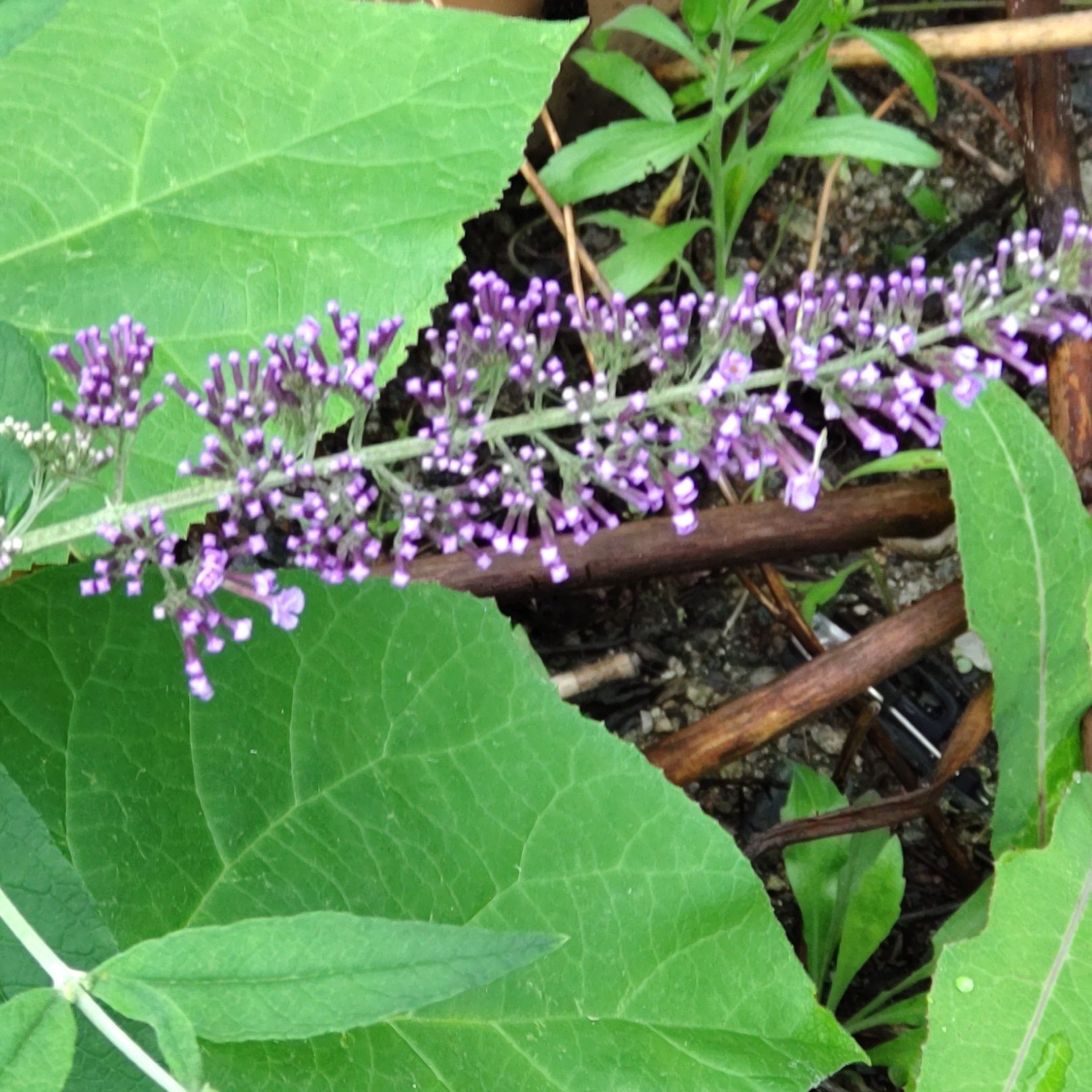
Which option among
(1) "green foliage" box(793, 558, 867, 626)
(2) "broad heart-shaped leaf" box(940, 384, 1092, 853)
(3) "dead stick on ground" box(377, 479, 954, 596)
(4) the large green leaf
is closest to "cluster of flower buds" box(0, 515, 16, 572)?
(4) the large green leaf

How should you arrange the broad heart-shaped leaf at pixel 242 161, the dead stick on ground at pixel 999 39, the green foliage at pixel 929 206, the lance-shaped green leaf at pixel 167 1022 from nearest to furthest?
the lance-shaped green leaf at pixel 167 1022, the broad heart-shaped leaf at pixel 242 161, the dead stick on ground at pixel 999 39, the green foliage at pixel 929 206

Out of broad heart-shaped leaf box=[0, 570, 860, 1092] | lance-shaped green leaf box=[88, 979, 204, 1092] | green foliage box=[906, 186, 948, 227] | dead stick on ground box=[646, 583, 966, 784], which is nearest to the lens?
lance-shaped green leaf box=[88, 979, 204, 1092]

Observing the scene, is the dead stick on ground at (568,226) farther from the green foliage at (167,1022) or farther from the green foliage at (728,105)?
the green foliage at (167,1022)

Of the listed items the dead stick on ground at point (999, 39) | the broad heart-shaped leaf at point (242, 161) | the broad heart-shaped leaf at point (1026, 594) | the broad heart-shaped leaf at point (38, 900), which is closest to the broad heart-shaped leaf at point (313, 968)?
the broad heart-shaped leaf at point (38, 900)

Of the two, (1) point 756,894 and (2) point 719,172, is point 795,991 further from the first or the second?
(2) point 719,172

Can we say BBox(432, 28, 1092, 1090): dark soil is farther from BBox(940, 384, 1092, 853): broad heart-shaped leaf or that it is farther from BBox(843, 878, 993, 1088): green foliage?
BBox(940, 384, 1092, 853): broad heart-shaped leaf

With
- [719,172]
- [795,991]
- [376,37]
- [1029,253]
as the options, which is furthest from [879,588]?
[376,37]

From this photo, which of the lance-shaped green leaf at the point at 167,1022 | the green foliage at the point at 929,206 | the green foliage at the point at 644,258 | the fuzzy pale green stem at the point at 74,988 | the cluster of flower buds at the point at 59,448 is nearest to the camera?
the lance-shaped green leaf at the point at 167,1022
